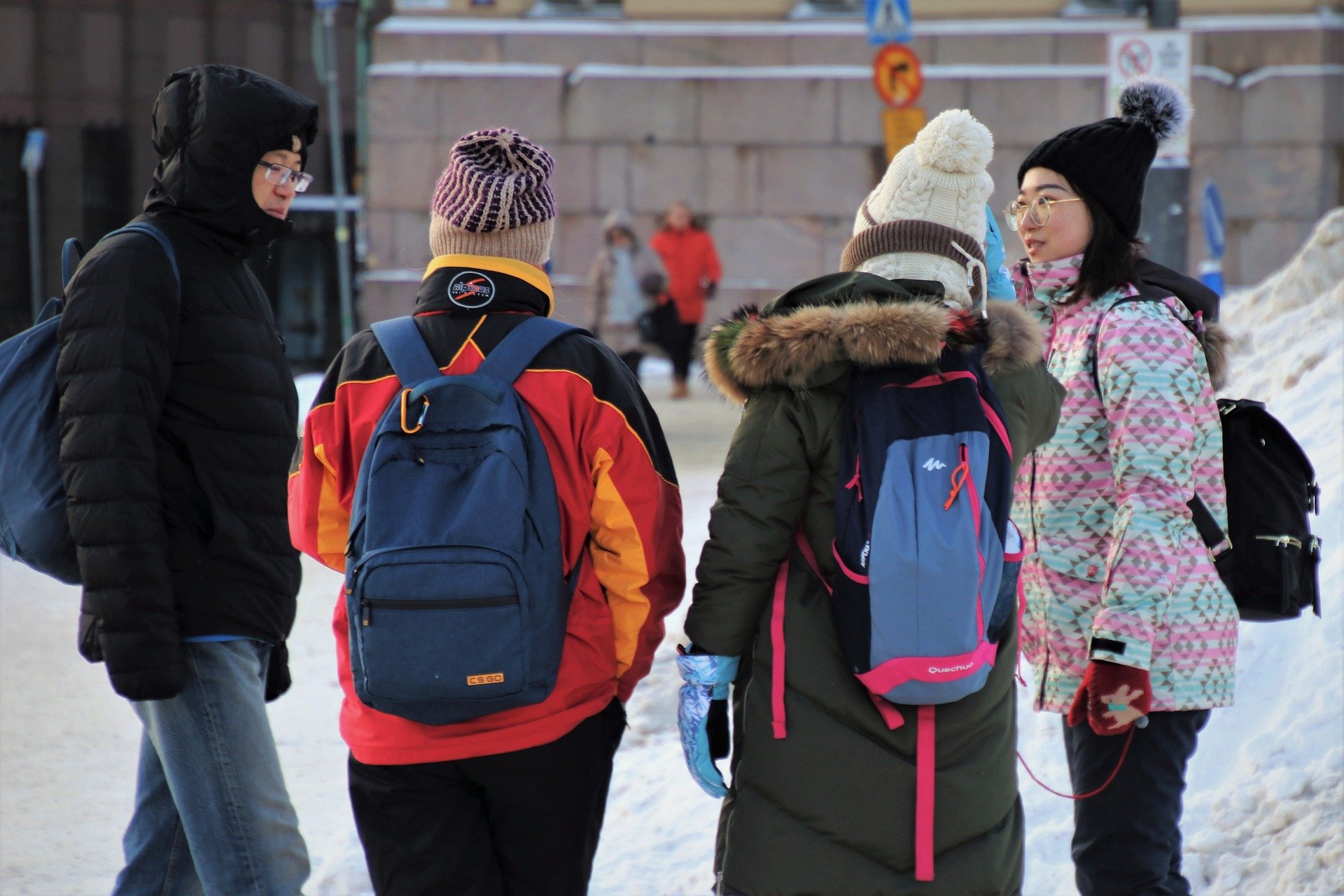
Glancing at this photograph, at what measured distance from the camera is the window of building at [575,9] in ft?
51.4

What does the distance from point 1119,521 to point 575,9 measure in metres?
14.1

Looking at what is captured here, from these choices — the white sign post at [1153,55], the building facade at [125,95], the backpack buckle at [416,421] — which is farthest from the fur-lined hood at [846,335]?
the building facade at [125,95]

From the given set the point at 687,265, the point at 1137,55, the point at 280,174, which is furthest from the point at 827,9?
the point at 280,174

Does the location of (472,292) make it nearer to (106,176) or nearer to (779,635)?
(779,635)

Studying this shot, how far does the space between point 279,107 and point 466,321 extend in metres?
0.82

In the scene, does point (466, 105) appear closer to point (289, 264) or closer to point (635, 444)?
point (289, 264)

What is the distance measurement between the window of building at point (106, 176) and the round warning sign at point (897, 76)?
31.9 feet

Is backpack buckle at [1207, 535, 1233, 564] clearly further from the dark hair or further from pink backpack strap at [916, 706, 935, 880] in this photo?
pink backpack strap at [916, 706, 935, 880]

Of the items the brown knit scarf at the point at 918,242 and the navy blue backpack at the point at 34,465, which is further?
the navy blue backpack at the point at 34,465

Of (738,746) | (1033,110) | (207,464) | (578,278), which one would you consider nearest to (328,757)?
(207,464)

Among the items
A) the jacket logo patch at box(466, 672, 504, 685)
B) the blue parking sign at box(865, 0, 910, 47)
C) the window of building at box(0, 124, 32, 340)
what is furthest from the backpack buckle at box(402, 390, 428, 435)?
the window of building at box(0, 124, 32, 340)

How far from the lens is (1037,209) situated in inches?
120

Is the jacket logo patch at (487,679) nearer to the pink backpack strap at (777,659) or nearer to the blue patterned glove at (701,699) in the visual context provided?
the blue patterned glove at (701,699)

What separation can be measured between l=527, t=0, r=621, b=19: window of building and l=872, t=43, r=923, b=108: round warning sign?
6.13m
